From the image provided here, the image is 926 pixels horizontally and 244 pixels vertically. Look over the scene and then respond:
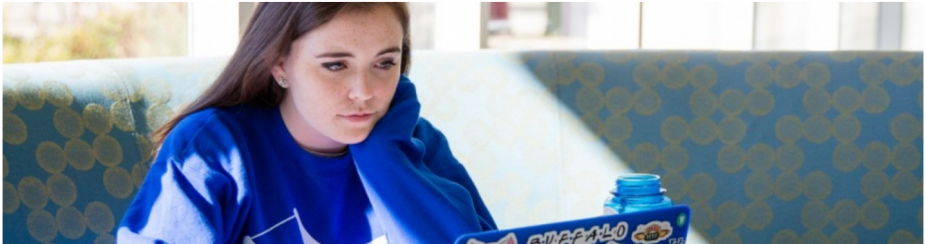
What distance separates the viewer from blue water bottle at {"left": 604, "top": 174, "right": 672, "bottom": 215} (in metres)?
1.40

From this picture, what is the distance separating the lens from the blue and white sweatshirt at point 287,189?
145 cm

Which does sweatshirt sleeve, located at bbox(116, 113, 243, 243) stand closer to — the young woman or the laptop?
the young woman

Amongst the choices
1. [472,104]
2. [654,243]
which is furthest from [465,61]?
[654,243]

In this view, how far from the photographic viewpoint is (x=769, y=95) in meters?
2.37

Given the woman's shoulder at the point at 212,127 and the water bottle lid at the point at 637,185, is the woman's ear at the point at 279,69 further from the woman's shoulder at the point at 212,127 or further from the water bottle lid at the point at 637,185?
the water bottle lid at the point at 637,185

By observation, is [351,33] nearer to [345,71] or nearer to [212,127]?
[345,71]

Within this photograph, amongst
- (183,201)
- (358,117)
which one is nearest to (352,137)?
(358,117)

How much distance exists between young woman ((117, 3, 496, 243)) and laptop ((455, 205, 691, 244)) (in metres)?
0.44

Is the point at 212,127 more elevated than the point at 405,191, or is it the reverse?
the point at 212,127

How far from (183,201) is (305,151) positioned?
0.74ft

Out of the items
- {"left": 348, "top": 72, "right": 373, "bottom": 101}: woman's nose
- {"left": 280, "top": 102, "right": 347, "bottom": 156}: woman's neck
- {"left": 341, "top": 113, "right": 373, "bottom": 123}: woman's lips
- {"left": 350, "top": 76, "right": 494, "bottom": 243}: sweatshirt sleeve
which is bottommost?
{"left": 350, "top": 76, "right": 494, "bottom": 243}: sweatshirt sleeve

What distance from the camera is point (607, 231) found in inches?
46.0

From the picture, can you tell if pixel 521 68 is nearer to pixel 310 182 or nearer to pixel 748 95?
pixel 748 95

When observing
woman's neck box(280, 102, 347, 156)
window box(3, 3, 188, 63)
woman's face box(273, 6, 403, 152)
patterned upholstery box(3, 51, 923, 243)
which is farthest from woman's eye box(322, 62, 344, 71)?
window box(3, 3, 188, 63)
